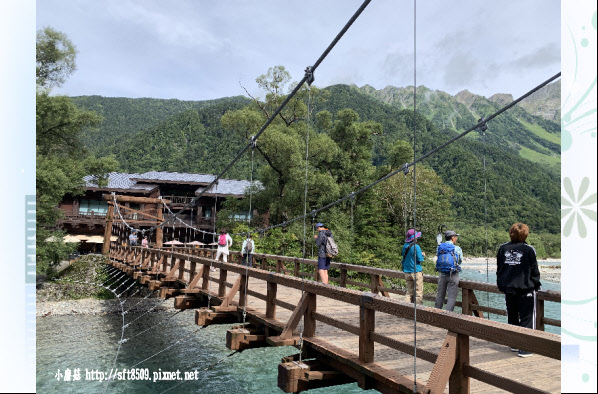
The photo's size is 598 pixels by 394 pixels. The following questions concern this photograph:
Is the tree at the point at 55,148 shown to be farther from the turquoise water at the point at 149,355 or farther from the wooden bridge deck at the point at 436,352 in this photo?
the wooden bridge deck at the point at 436,352

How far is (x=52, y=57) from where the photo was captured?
18109 millimetres

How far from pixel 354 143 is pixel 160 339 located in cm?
1325

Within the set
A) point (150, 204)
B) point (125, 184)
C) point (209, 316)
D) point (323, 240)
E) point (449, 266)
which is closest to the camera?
point (449, 266)

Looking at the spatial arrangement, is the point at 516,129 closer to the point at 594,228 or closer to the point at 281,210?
the point at 281,210

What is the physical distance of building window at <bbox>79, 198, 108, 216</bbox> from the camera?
1014 inches

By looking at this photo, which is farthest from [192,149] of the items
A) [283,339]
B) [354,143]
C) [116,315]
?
[283,339]

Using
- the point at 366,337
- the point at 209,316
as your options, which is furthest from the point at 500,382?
the point at 209,316

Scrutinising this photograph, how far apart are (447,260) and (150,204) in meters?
26.3

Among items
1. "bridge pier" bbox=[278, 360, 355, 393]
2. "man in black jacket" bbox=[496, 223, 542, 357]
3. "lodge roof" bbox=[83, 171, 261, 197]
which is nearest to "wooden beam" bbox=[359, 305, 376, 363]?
"bridge pier" bbox=[278, 360, 355, 393]

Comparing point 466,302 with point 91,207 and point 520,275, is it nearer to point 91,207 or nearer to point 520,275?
point 520,275

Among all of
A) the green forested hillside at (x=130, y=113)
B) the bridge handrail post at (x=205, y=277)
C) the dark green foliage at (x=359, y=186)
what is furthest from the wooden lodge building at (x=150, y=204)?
the green forested hillside at (x=130, y=113)

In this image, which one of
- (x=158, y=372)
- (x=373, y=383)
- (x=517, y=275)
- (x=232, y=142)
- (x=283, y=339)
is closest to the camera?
(x=373, y=383)

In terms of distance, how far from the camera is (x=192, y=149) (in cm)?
5178

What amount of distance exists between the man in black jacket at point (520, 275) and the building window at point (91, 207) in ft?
86.8
